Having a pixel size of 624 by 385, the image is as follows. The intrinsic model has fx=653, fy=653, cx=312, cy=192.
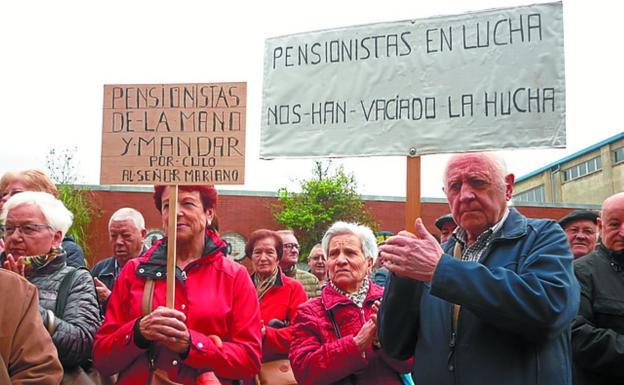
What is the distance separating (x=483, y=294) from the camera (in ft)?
8.09

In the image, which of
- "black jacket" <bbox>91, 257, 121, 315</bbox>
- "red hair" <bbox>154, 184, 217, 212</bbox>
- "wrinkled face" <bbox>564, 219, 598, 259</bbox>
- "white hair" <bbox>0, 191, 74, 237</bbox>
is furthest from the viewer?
"wrinkled face" <bbox>564, 219, 598, 259</bbox>

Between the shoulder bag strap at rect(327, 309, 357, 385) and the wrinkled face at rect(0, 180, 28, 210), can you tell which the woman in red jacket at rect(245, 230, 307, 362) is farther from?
the wrinkled face at rect(0, 180, 28, 210)

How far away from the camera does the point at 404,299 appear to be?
2.94 m

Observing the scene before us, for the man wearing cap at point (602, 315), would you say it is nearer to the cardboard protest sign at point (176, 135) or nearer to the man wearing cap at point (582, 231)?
the man wearing cap at point (582, 231)

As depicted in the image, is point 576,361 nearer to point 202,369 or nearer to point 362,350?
point 362,350

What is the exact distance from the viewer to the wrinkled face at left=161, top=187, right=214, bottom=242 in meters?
3.67

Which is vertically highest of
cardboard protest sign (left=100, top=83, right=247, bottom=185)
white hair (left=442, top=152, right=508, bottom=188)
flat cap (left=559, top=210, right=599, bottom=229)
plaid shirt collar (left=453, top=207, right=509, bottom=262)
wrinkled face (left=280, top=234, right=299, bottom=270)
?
cardboard protest sign (left=100, top=83, right=247, bottom=185)

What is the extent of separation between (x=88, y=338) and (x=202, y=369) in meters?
0.61

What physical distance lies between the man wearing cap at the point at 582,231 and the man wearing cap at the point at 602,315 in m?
1.35

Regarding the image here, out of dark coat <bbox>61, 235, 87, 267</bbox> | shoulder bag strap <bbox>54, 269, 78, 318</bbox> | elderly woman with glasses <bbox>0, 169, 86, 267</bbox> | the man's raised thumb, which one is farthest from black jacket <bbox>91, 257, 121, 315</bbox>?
the man's raised thumb

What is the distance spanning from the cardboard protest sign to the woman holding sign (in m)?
0.19

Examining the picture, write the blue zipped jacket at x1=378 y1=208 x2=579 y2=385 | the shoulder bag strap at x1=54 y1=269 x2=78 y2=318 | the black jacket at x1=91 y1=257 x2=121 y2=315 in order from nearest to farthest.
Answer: the blue zipped jacket at x1=378 y1=208 x2=579 y2=385
the shoulder bag strap at x1=54 y1=269 x2=78 y2=318
the black jacket at x1=91 y1=257 x2=121 y2=315

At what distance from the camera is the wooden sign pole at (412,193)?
306cm

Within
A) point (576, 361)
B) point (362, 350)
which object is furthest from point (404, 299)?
point (576, 361)
